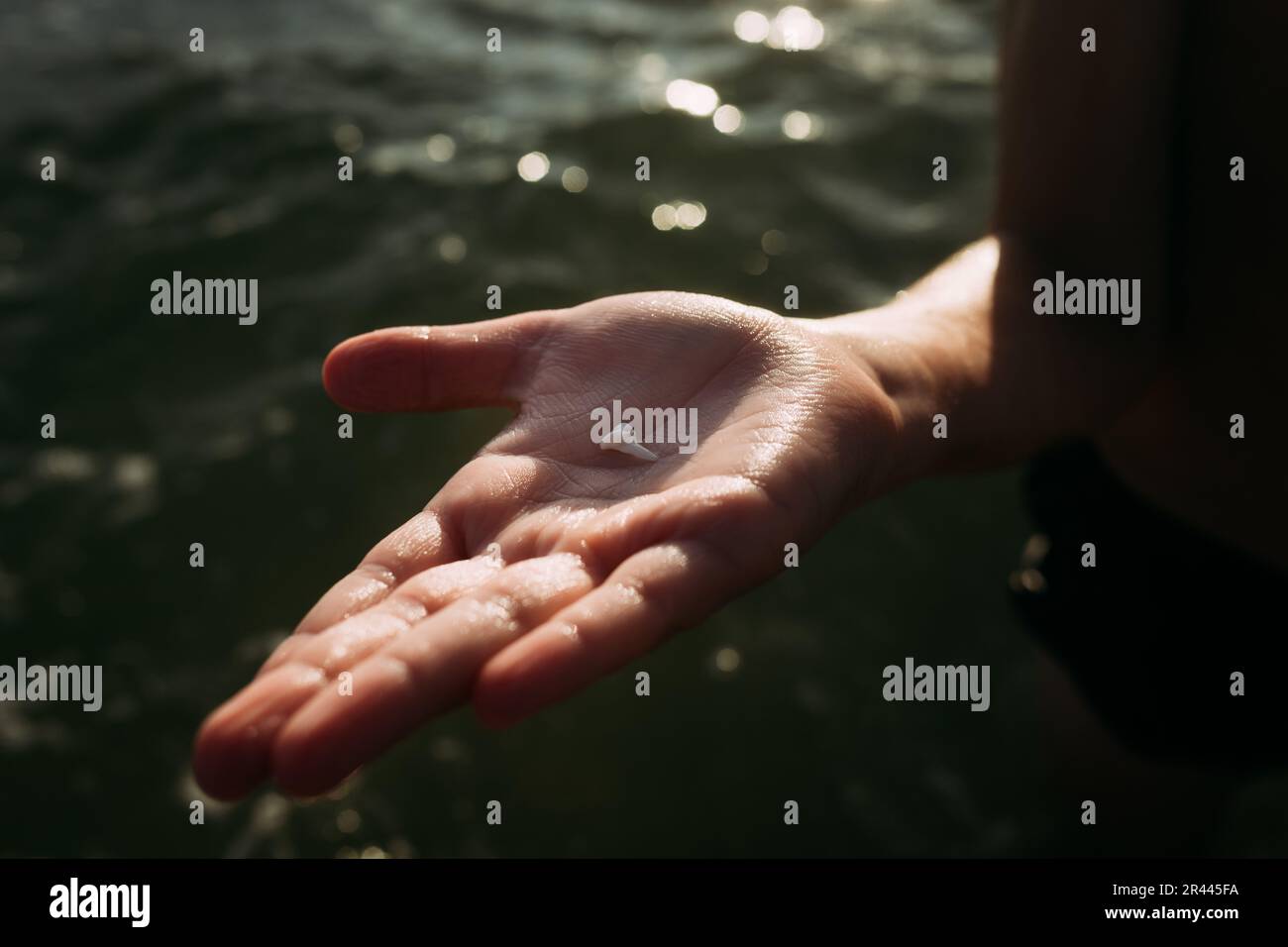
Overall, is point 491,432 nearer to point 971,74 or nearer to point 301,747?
point 301,747

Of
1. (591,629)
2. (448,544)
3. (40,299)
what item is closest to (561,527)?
(448,544)

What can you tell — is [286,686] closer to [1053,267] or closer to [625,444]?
[625,444]

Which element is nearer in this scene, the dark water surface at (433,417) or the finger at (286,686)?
the finger at (286,686)

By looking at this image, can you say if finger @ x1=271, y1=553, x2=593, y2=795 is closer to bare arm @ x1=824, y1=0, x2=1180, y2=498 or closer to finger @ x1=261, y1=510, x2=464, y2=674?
finger @ x1=261, y1=510, x2=464, y2=674

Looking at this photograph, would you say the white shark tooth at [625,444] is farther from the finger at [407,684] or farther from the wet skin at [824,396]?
the finger at [407,684]

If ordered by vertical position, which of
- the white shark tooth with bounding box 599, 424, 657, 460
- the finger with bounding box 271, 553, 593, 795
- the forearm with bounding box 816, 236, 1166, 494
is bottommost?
the finger with bounding box 271, 553, 593, 795

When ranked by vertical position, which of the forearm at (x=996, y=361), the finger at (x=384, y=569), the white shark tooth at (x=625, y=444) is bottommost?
the finger at (x=384, y=569)

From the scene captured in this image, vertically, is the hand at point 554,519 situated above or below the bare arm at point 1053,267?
below

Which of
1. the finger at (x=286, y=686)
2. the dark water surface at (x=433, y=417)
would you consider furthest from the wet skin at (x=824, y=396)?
the dark water surface at (x=433, y=417)

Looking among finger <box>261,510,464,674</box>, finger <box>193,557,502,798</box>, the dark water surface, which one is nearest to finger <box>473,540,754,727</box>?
finger <box>193,557,502,798</box>
